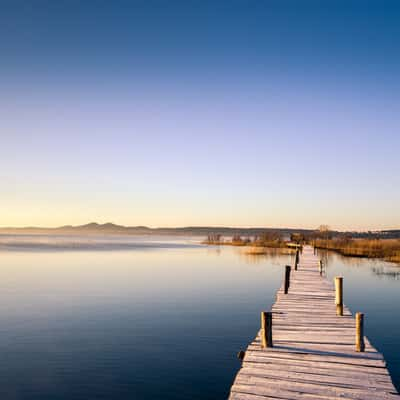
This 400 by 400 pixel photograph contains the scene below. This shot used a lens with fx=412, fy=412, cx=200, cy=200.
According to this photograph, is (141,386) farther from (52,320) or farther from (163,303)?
(163,303)

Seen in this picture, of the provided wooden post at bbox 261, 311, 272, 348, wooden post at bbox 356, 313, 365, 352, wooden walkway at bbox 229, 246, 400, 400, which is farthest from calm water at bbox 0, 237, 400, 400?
wooden post at bbox 356, 313, 365, 352

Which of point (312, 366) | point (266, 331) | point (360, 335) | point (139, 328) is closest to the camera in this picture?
point (312, 366)

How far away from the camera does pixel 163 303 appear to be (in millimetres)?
23938

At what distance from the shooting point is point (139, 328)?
18.3m

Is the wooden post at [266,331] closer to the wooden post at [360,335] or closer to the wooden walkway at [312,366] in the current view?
the wooden walkway at [312,366]

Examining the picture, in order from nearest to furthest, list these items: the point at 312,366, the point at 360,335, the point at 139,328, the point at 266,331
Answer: the point at 312,366 → the point at 360,335 → the point at 266,331 → the point at 139,328

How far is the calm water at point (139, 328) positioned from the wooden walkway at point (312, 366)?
2.31 metres

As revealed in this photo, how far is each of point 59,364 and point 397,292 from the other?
76.0 ft

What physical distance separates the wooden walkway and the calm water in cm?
231

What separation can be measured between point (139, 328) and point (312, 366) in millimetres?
10356

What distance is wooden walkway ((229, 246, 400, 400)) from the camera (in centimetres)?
823

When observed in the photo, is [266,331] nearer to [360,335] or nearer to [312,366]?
[312,366]

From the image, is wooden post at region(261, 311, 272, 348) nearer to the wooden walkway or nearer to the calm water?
the wooden walkway

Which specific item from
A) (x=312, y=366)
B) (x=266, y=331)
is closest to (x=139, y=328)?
(x=266, y=331)
